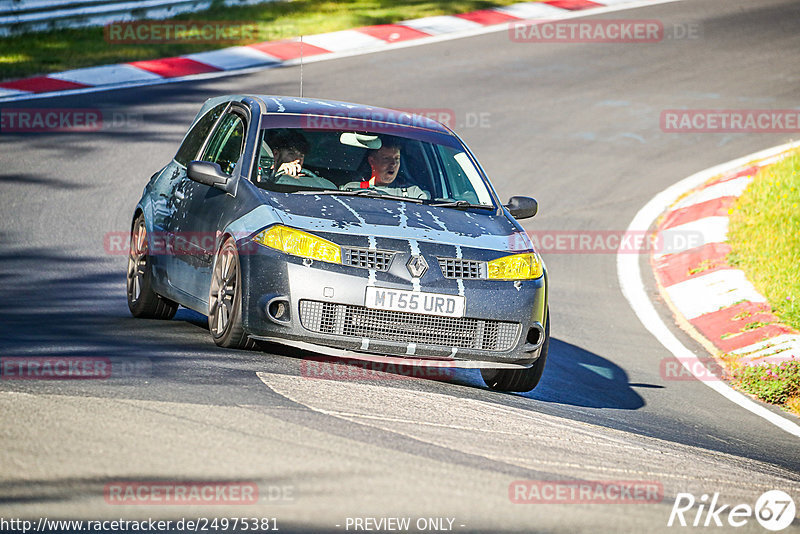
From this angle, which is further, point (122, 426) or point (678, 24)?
point (678, 24)

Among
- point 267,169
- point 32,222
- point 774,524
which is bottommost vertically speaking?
point 32,222

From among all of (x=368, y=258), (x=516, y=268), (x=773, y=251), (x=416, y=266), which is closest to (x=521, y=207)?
(x=516, y=268)

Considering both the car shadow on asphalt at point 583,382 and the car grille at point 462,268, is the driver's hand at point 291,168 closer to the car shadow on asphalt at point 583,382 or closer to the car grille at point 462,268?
the car grille at point 462,268

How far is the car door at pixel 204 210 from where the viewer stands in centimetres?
772

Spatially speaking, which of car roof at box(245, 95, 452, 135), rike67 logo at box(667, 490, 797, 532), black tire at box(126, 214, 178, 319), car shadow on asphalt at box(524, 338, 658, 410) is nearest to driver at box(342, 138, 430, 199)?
car roof at box(245, 95, 452, 135)

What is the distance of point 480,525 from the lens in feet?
14.8

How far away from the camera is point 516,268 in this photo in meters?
7.36

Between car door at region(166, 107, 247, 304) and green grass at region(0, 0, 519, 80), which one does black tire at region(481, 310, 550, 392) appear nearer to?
car door at region(166, 107, 247, 304)

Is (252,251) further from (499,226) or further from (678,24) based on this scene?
(678,24)

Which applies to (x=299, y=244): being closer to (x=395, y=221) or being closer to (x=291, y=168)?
(x=395, y=221)

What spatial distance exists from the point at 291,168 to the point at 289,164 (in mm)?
37

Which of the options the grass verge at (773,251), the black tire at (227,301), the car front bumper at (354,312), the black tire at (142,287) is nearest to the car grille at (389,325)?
the car front bumper at (354,312)

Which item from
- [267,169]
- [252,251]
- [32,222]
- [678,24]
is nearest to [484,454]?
[252,251]

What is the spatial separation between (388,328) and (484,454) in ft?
5.41
